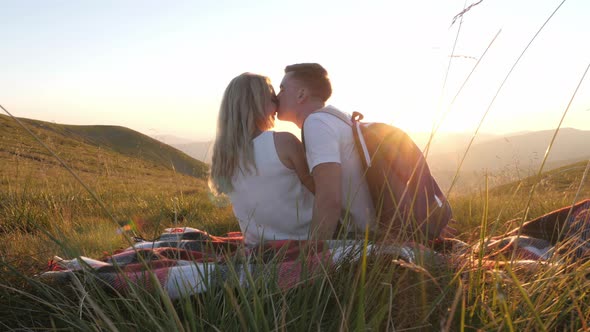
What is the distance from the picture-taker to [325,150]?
10.4 feet

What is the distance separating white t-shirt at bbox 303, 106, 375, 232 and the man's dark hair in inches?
14.4

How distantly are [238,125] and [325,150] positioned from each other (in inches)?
29.7

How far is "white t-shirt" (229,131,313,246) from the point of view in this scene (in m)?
3.47

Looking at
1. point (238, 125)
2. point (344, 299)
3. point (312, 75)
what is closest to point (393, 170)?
point (312, 75)

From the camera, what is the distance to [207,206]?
6.90 metres

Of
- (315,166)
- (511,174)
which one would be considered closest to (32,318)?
(315,166)

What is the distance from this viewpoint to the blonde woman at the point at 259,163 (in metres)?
3.47

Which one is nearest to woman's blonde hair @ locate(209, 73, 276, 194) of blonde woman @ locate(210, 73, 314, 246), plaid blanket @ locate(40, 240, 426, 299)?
blonde woman @ locate(210, 73, 314, 246)

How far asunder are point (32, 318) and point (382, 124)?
247 centimetres

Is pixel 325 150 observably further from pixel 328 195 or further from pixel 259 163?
pixel 259 163

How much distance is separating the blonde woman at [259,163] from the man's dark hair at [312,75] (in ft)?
0.84

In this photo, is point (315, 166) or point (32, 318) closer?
point (32, 318)

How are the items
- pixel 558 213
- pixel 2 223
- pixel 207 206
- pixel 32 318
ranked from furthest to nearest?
pixel 207 206
pixel 2 223
pixel 558 213
pixel 32 318

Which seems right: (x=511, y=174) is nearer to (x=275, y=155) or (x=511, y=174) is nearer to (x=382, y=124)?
(x=382, y=124)
